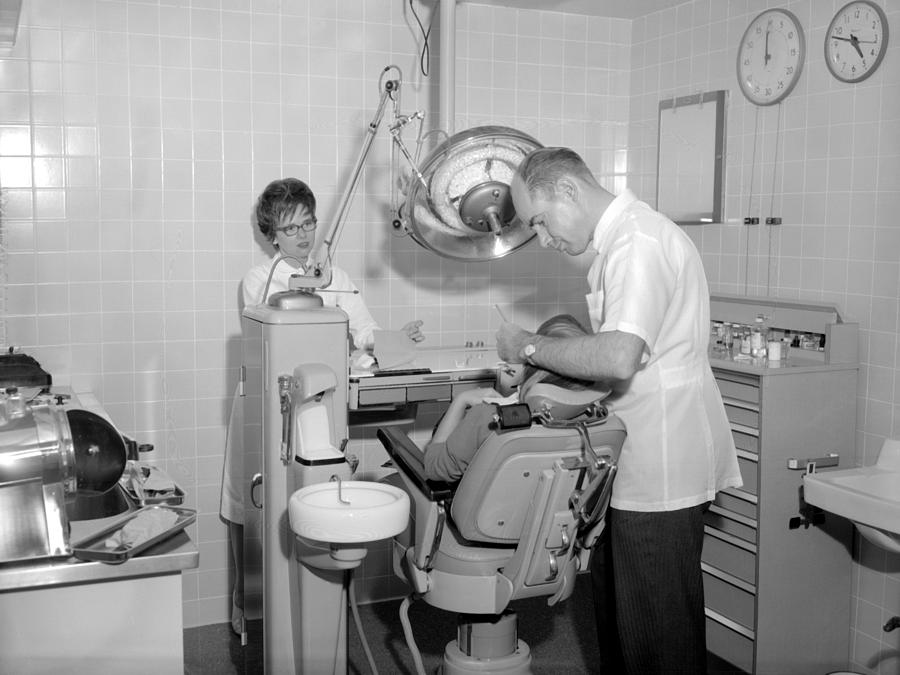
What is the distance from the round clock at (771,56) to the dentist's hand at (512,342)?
165 centimetres

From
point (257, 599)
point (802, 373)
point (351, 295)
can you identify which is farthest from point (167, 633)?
point (802, 373)

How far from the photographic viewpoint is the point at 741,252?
3.55 m

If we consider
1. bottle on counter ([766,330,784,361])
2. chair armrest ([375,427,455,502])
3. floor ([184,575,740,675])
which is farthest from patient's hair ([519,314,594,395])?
floor ([184,575,740,675])

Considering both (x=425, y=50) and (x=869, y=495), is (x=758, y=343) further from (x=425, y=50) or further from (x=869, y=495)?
(x=425, y=50)

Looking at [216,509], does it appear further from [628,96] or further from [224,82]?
[628,96]

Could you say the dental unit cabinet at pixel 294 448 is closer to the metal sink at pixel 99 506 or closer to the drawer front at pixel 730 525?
the metal sink at pixel 99 506

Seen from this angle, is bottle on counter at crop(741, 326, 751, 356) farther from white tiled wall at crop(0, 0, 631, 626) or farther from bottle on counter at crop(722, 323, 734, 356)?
white tiled wall at crop(0, 0, 631, 626)

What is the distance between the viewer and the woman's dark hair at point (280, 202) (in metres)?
3.24

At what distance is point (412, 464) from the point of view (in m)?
2.47

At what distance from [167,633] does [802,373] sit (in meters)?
2.15

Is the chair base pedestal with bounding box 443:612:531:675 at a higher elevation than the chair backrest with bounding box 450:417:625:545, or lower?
lower

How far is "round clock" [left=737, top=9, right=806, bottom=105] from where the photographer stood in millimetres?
3273

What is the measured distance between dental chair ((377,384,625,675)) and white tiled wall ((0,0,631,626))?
1.26 meters

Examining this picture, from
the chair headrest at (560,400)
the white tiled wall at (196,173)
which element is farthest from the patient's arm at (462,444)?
the white tiled wall at (196,173)
